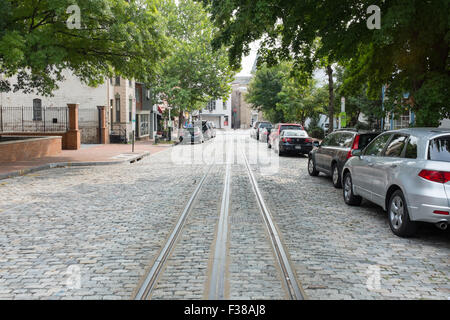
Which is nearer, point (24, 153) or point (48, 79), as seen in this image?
point (24, 153)

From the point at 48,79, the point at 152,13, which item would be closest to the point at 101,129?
the point at 48,79

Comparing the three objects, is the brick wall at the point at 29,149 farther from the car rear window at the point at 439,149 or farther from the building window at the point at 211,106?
the building window at the point at 211,106

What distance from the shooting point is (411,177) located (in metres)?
6.81

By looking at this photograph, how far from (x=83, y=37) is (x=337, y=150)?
11834 mm

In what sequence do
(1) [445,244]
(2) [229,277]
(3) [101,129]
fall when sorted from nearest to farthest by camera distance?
(2) [229,277] → (1) [445,244] → (3) [101,129]

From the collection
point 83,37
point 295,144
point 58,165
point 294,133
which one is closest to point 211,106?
point 294,133

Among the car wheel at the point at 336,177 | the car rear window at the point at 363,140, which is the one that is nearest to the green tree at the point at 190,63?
the car wheel at the point at 336,177

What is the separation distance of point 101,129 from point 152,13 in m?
16.2

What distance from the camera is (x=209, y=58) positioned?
42.6m

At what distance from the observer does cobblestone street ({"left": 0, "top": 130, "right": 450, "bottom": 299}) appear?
16.0ft

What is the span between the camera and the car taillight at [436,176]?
6414 mm

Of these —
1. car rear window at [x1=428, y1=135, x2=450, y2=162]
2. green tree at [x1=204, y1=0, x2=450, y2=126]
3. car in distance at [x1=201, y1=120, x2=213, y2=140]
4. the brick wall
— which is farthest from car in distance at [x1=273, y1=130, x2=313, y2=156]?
car in distance at [x1=201, y1=120, x2=213, y2=140]

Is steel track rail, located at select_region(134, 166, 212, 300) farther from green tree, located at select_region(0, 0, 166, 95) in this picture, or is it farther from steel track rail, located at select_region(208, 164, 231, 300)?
green tree, located at select_region(0, 0, 166, 95)

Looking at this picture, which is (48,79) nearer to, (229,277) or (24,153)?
(24,153)
